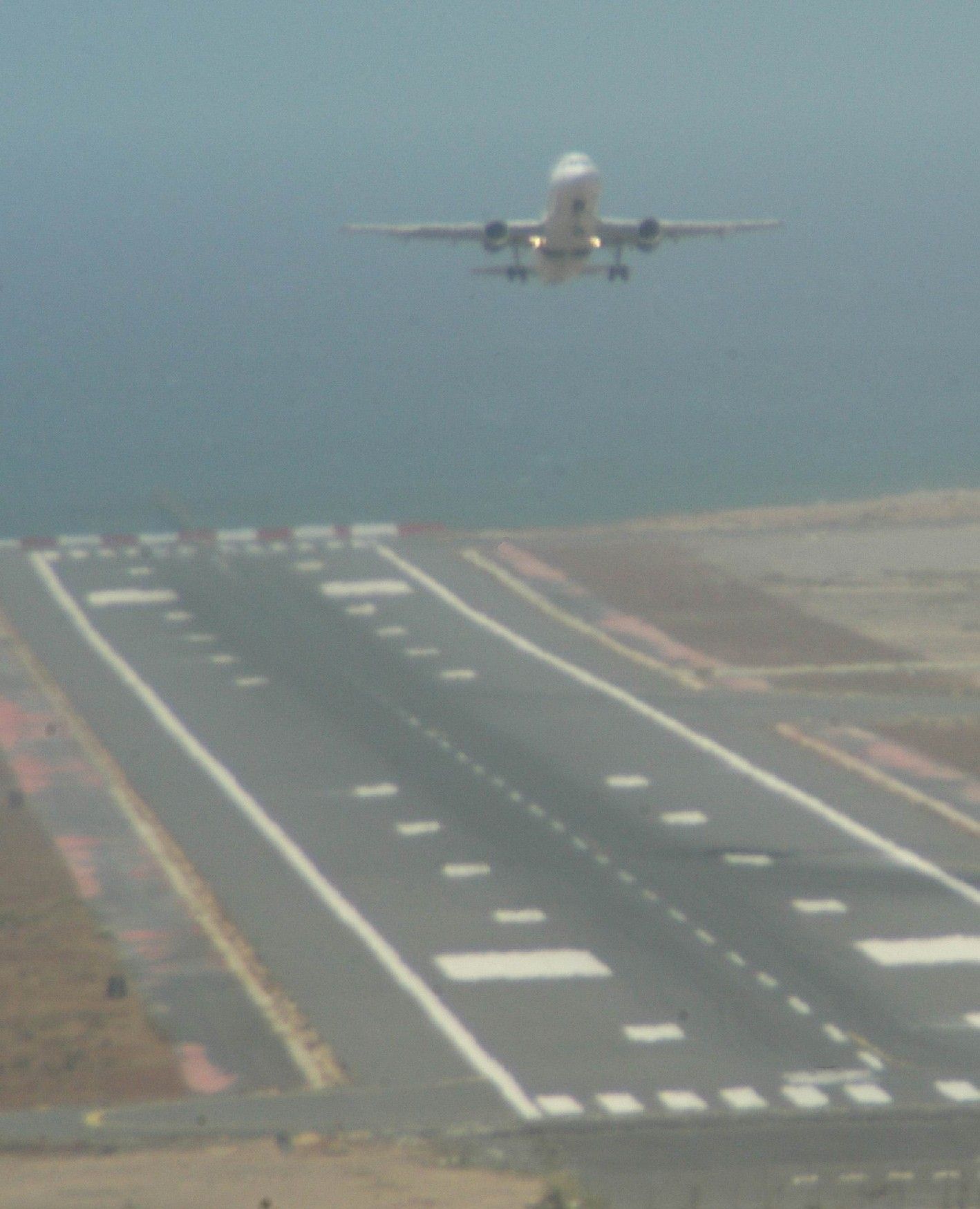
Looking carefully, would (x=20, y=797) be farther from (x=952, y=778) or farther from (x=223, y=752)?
(x=952, y=778)

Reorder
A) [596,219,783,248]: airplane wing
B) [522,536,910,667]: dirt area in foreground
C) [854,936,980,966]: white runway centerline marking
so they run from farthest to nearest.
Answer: [596,219,783,248]: airplane wing < [522,536,910,667]: dirt area in foreground < [854,936,980,966]: white runway centerline marking

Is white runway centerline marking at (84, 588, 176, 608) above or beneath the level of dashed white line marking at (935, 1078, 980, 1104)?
beneath

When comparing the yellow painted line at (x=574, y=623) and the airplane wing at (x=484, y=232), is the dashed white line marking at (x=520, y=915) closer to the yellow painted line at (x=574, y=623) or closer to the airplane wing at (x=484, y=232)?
the yellow painted line at (x=574, y=623)

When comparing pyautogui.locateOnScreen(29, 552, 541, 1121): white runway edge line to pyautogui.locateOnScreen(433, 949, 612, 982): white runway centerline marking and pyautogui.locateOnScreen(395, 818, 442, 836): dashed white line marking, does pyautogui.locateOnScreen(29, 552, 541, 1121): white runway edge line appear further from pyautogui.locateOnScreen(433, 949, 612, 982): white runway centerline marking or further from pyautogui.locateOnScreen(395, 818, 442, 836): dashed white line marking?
pyautogui.locateOnScreen(395, 818, 442, 836): dashed white line marking

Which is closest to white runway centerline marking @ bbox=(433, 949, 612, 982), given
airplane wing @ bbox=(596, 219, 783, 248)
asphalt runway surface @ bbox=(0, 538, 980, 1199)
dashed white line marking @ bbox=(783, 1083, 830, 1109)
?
asphalt runway surface @ bbox=(0, 538, 980, 1199)

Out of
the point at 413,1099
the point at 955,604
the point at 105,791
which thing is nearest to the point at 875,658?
the point at 955,604

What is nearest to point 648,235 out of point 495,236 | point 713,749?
point 495,236

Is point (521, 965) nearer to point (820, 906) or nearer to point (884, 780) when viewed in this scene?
point (820, 906)
